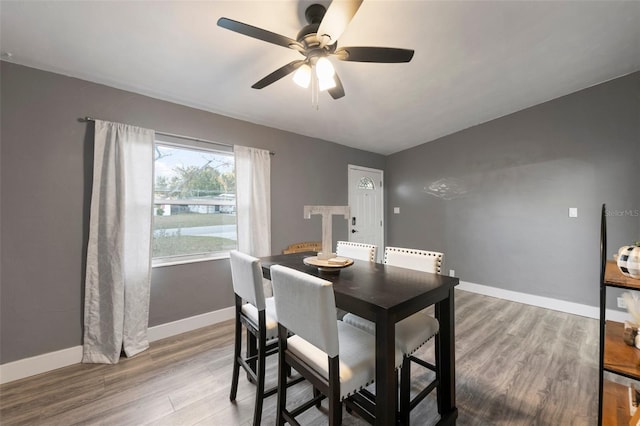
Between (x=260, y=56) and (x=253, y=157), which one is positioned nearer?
(x=260, y=56)

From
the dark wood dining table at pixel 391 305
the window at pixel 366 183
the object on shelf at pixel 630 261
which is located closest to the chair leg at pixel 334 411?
the dark wood dining table at pixel 391 305

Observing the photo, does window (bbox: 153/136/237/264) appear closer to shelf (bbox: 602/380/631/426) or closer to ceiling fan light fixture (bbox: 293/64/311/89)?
ceiling fan light fixture (bbox: 293/64/311/89)

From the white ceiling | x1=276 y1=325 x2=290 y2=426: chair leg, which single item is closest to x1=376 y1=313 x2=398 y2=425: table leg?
x1=276 y1=325 x2=290 y2=426: chair leg

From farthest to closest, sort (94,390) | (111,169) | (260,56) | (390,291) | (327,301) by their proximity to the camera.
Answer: (111,169) < (260,56) < (94,390) < (390,291) < (327,301)

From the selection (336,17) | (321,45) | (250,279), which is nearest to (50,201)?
(250,279)

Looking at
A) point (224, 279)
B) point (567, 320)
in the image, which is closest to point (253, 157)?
point (224, 279)

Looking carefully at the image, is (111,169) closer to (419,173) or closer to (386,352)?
(386,352)

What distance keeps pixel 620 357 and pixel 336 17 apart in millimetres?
2150

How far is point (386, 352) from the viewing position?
41.2 inches

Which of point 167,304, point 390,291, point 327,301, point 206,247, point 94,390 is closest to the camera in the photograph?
point 327,301

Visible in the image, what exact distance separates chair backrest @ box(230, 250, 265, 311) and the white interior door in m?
2.97

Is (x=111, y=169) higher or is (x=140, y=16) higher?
(x=140, y=16)

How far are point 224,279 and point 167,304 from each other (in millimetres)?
→ 593

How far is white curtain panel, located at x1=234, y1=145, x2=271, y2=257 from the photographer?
2.98 meters
